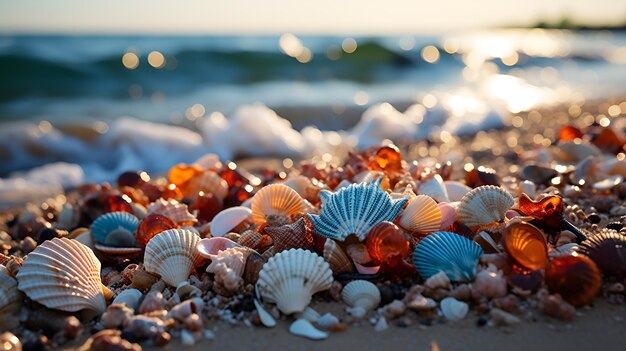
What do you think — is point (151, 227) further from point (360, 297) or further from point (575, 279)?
point (575, 279)

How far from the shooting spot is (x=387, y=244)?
6.57 ft

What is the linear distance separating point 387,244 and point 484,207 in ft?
1.67

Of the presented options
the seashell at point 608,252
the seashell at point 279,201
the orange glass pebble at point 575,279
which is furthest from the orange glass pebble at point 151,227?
the seashell at point 608,252

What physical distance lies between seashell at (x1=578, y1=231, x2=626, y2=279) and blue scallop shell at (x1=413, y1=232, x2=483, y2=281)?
1.23 feet

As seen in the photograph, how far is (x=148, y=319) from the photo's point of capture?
1812 mm

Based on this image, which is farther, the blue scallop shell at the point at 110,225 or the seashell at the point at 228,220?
the blue scallop shell at the point at 110,225

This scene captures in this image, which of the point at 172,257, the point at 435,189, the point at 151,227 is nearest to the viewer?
the point at 172,257

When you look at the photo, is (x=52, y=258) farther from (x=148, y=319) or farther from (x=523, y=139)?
(x=523, y=139)

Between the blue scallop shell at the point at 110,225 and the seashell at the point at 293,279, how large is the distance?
1.02 m

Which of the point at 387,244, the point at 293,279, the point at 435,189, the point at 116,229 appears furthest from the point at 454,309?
the point at 116,229

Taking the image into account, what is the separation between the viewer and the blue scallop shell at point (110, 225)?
267 centimetres

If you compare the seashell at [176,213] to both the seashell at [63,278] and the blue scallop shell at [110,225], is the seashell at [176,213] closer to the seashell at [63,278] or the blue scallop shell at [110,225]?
the blue scallop shell at [110,225]

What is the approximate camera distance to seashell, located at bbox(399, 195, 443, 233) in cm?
221

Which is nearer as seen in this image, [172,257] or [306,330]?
[306,330]
